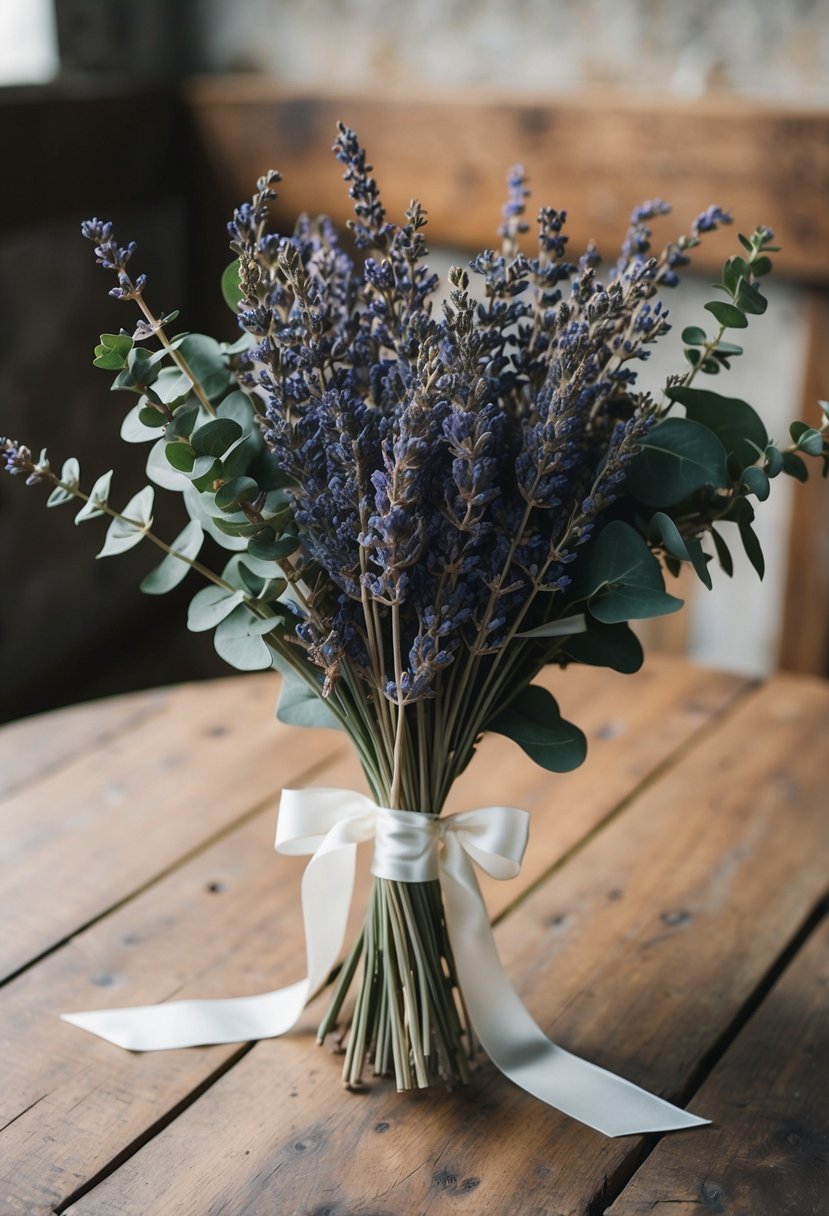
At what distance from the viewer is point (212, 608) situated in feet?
3.08

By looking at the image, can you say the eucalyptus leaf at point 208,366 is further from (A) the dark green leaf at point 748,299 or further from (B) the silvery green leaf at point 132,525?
(A) the dark green leaf at point 748,299

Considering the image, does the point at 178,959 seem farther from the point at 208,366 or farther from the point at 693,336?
the point at 693,336

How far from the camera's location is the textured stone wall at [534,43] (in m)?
2.26

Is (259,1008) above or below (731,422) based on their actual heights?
below

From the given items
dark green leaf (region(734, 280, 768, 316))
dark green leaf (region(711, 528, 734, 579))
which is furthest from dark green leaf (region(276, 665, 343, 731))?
dark green leaf (region(734, 280, 768, 316))

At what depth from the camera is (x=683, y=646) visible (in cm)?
258

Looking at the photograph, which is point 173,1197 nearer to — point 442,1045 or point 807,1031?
point 442,1045

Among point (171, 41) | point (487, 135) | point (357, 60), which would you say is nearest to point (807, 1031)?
point (487, 135)

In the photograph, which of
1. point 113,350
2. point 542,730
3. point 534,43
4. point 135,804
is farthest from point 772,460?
point 534,43

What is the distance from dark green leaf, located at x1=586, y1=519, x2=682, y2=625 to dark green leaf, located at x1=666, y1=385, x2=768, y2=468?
0.47 ft

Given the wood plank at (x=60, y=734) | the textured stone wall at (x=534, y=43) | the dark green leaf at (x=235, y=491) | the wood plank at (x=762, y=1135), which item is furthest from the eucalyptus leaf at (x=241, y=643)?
the textured stone wall at (x=534, y=43)

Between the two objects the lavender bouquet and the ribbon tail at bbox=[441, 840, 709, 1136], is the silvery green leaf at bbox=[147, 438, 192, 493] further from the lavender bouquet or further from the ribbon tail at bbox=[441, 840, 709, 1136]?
the ribbon tail at bbox=[441, 840, 709, 1136]

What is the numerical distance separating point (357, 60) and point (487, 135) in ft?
1.50

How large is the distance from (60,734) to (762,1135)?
0.92 m
